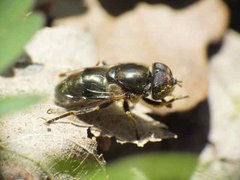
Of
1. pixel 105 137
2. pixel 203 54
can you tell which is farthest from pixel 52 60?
pixel 203 54

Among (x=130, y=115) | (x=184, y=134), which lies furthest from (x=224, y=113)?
(x=130, y=115)

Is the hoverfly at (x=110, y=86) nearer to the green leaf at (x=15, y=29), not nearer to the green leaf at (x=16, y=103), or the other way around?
the green leaf at (x=15, y=29)

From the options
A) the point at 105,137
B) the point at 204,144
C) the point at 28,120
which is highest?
the point at 28,120

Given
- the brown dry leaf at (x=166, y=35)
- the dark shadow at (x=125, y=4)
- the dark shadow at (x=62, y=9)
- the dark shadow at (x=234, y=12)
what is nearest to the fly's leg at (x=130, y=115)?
the brown dry leaf at (x=166, y=35)

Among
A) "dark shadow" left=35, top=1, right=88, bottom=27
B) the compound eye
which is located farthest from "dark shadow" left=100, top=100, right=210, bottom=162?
"dark shadow" left=35, top=1, right=88, bottom=27

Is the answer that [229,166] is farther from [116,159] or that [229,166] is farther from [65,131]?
[65,131]

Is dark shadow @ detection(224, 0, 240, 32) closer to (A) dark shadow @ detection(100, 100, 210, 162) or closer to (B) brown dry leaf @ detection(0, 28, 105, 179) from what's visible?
(A) dark shadow @ detection(100, 100, 210, 162)

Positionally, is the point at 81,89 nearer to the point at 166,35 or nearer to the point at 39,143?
the point at 39,143
